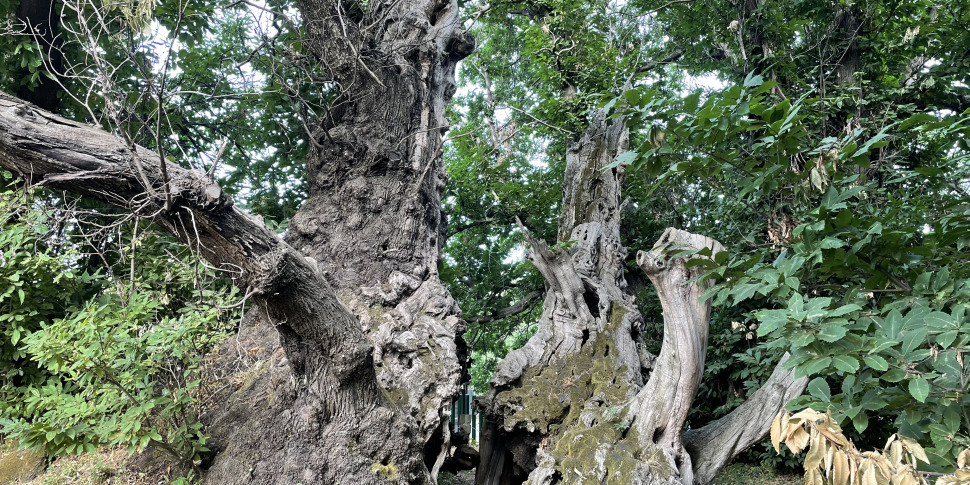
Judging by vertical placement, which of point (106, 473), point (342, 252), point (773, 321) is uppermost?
point (342, 252)

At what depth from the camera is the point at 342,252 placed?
5.24m

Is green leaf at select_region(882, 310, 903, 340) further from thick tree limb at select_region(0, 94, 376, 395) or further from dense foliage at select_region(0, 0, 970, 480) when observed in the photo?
thick tree limb at select_region(0, 94, 376, 395)

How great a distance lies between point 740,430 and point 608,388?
1086 millimetres

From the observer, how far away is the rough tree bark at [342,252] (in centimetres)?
284

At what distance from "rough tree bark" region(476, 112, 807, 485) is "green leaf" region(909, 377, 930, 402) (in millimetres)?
899

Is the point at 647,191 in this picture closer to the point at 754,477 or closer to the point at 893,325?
the point at 893,325

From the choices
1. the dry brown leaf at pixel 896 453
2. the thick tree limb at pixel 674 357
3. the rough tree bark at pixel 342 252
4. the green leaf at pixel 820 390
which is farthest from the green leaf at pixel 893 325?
the rough tree bark at pixel 342 252

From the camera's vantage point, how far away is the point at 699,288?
388 centimetres

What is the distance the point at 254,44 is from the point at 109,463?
5.34 metres

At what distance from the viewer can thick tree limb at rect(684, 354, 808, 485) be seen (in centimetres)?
408

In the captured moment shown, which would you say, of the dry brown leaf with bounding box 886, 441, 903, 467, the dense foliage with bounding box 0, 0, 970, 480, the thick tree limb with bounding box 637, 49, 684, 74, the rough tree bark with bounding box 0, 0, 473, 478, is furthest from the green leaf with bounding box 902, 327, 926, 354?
the thick tree limb with bounding box 637, 49, 684, 74

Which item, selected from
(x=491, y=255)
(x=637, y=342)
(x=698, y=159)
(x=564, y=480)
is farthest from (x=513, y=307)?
(x=698, y=159)

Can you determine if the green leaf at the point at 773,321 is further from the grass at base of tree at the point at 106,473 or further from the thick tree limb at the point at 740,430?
the grass at base of tree at the point at 106,473

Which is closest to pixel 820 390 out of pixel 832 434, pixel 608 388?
pixel 832 434
